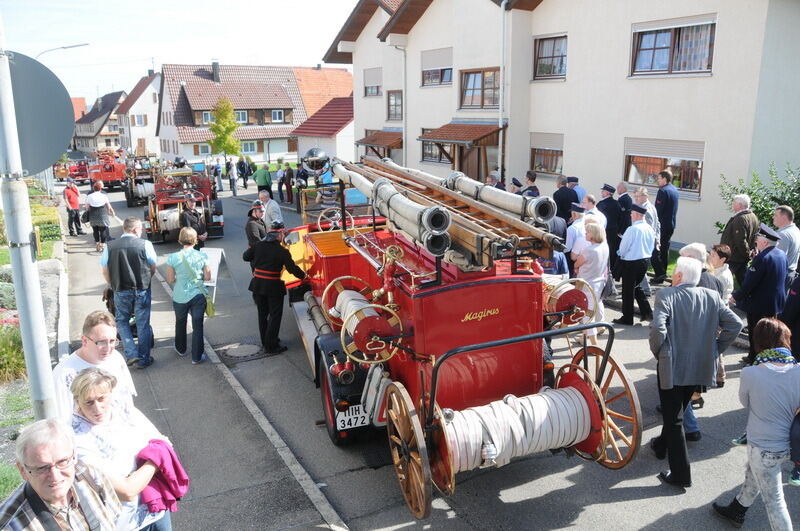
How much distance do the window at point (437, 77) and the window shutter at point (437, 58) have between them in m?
0.15

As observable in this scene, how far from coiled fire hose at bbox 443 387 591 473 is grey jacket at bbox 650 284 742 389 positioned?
847 mm

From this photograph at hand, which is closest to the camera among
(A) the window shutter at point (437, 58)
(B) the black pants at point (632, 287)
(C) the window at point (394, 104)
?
(B) the black pants at point (632, 287)

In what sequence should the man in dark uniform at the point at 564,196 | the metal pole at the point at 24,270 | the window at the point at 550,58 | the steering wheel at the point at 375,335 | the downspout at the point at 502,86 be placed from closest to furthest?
the metal pole at the point at 24,270, the steering wheel at the point at 375,335, the man in dark uniform at the point at 564,196, the window at the point at 550,58, the downspout at the point at 502,86

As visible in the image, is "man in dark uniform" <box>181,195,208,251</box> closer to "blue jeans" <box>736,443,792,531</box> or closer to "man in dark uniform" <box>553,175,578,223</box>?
"man in dark uniform" <box>553,175,578,223</box>

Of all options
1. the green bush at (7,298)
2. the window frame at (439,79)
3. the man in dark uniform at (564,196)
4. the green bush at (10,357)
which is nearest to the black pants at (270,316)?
the green bush at (10,357)

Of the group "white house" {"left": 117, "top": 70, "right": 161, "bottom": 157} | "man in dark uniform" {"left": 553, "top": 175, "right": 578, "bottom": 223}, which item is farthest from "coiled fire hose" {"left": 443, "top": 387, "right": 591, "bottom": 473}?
"white house" {"left": 117, "top": 70, "right": 161, "bottom": 157}

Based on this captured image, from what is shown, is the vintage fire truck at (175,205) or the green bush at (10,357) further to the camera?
the vintage fire truck at (175,205)

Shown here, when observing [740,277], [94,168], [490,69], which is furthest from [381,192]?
[94,168]

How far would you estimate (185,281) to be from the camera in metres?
8.32

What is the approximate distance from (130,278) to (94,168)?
27.2 m

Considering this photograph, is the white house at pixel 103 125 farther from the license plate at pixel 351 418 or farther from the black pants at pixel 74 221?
the license plate at pixel 351 418

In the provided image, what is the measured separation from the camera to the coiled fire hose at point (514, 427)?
15.0 feet

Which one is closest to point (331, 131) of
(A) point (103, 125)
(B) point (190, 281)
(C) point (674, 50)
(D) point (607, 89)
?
(D) point (607, 89)

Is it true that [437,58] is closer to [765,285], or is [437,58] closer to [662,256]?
[662,256]
